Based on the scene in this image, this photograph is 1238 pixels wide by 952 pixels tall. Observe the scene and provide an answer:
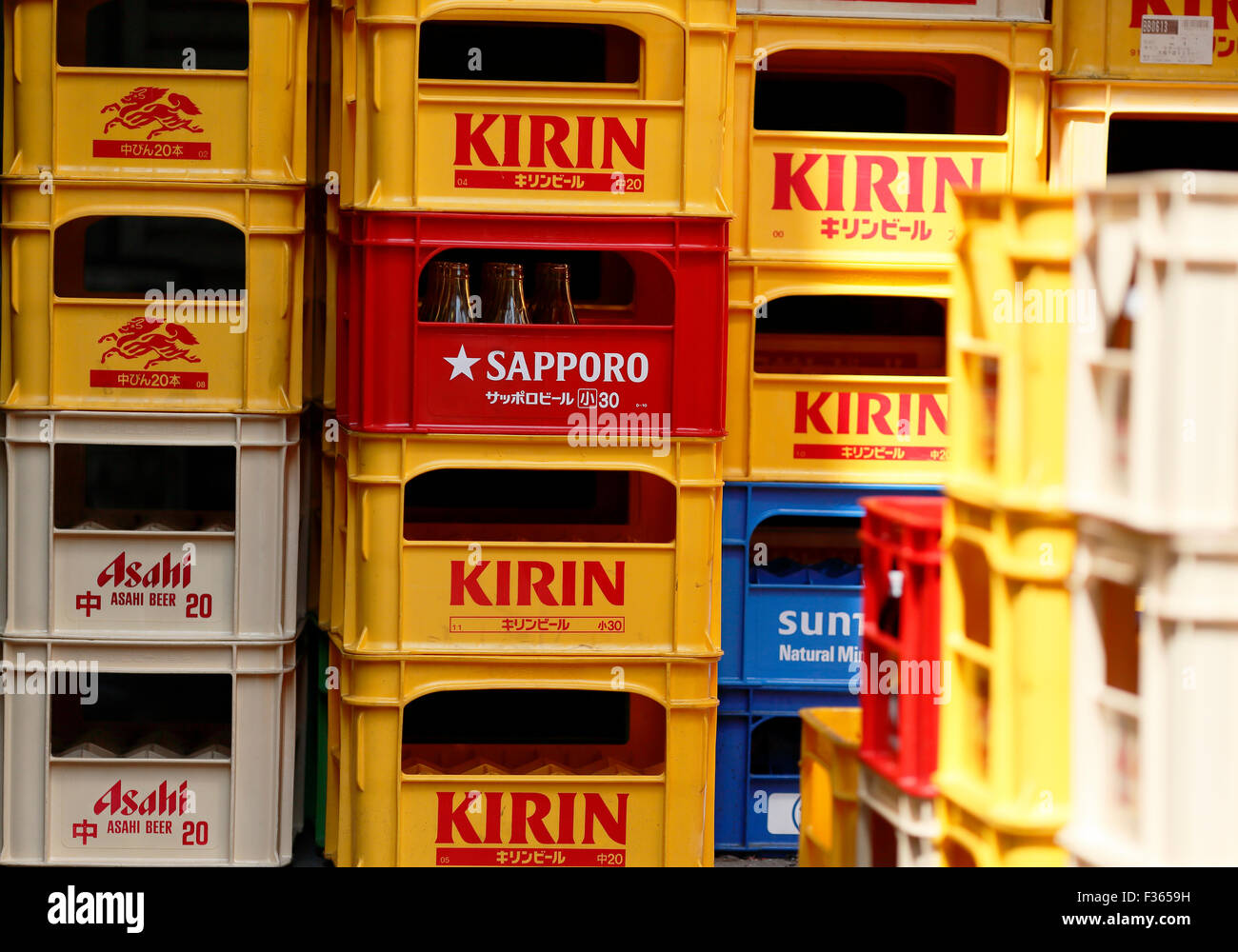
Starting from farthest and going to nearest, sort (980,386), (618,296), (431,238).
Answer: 1. (618,296)
2. (431,238)
3. (980,386)

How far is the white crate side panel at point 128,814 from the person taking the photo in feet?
20.9

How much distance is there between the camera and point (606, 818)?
20.6 ft

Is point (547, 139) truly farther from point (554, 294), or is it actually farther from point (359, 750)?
point (359, 750)

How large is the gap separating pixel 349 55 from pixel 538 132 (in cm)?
83

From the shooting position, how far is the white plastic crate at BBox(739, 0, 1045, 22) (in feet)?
21.9

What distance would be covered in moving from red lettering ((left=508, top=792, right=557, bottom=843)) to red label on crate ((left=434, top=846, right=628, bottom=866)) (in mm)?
45

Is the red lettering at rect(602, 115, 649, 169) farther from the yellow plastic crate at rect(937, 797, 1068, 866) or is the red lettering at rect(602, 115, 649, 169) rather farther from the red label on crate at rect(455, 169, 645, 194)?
the yellow plastic crate at rect(937, 797, 1068, 866)

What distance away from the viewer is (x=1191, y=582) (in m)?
3.34

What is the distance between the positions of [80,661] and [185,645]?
0.39 meters

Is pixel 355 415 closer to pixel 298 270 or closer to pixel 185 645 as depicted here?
pixel 298 270

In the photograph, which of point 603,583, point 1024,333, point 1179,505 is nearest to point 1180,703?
point 1179,505

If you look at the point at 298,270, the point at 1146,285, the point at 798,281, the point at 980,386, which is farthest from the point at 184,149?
the point at 1146,285
